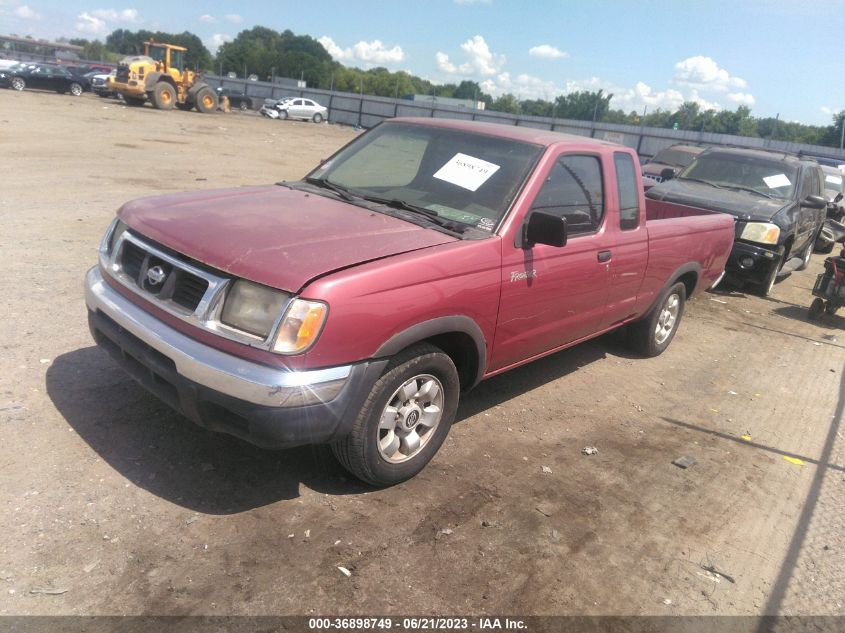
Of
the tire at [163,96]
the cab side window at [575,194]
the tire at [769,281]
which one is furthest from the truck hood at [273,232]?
the tire at [163,96]

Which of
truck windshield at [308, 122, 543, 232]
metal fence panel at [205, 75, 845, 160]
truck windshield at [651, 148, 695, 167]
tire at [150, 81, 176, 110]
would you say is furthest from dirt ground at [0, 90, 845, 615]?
tire at [150, 81, 176, 110]

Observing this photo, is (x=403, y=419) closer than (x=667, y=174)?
Yes

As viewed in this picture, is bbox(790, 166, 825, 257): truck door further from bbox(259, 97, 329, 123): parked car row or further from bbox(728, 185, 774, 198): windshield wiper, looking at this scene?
bbox(259, 97, 329, 123): parked car row

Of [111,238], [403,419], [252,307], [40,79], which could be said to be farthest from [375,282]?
[40,79]

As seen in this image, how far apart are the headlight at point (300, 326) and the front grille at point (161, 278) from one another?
478mm

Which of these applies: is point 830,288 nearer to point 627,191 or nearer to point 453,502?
point 627,191

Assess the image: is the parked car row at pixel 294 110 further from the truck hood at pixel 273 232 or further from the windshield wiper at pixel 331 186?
the truck hood at pixel 273 232

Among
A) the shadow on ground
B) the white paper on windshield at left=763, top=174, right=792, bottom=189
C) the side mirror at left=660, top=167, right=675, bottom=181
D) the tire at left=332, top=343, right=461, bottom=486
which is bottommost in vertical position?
the shadow on ground

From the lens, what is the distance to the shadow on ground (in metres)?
3.30

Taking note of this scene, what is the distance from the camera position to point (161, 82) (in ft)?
102

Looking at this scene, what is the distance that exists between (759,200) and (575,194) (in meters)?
6.06

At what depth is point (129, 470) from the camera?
336cm

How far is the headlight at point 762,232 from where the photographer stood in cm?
849

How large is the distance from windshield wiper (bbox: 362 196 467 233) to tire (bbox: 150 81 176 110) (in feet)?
102
